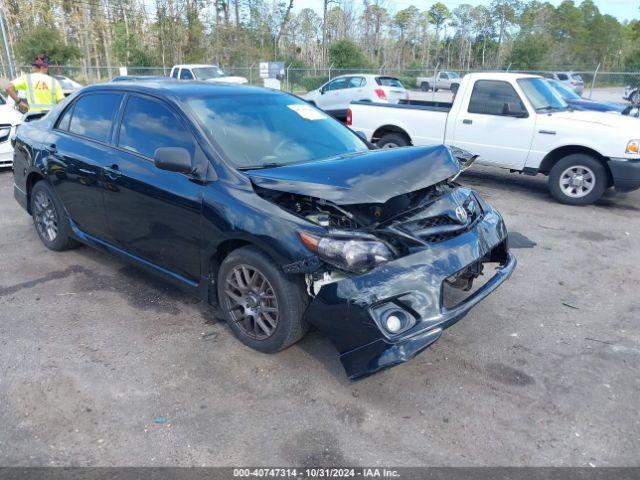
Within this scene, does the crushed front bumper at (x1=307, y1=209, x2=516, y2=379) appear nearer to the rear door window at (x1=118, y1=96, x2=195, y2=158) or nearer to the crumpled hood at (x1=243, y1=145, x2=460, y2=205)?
the crumpled hood at (x1=243, y1=145, x2=460, y2=205)

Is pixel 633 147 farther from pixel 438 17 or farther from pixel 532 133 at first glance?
pixel 438 17

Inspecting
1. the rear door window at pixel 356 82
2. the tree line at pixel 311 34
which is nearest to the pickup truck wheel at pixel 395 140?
the rear door window at pixel 356 82

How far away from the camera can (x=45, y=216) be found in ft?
17.6

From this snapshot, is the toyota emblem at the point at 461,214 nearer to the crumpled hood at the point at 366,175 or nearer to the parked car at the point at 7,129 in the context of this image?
the crumpled hood at the point at 366,175

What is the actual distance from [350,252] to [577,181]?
5.91 metres

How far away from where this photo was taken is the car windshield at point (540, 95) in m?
7.88

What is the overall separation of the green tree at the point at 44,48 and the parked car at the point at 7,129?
26.7 metres

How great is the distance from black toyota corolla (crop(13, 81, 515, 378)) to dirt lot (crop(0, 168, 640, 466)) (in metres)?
0.34

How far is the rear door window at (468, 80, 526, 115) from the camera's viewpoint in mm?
7875

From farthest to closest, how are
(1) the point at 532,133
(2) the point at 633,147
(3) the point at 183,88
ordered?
(1) the point at 532,133, (2) the point at 633,147, (3) the point at 183,88

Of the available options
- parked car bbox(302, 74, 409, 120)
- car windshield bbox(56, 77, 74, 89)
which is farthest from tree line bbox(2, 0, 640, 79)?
parked car bbox(302, 74, 409, 120)

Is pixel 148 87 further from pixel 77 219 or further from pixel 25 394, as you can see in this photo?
pixel 25 394

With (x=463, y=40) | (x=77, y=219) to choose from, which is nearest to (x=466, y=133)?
(x=77, y=219)

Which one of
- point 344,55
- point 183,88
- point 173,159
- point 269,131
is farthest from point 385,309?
point 344,55
